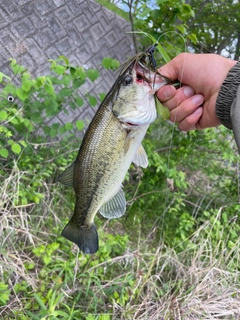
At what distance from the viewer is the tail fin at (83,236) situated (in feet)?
5.62

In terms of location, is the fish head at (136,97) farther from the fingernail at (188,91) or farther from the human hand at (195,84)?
the fingernail at (188,91)

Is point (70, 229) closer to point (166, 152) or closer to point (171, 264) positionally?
point (171, 264)

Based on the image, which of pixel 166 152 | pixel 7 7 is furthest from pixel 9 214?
pixel 7 7

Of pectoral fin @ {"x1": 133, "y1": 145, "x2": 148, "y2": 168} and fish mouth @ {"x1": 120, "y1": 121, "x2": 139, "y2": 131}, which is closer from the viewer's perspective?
fish mouth @ {"x1": 120, "y1": 121, "x2": 139, "y2": 131}

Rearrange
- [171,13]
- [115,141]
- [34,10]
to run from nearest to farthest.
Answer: [115,141]
[171,13]
[34,10]

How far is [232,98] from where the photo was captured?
5.26 feet

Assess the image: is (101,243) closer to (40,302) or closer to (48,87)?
(40,302)

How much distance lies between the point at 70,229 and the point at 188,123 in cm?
88

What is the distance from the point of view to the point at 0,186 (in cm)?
280

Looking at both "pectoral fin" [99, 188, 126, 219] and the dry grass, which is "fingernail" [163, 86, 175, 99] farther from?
the dry grass

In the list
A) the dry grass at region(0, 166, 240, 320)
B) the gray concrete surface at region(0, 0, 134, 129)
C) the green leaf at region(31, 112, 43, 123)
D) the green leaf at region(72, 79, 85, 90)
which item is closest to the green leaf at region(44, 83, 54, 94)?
the green leaf at region(72, 79, 85, 90)

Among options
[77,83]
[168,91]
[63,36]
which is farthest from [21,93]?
[63,36]

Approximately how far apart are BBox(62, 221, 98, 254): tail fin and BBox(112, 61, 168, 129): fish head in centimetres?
65

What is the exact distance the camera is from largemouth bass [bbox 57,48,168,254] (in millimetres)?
1468
